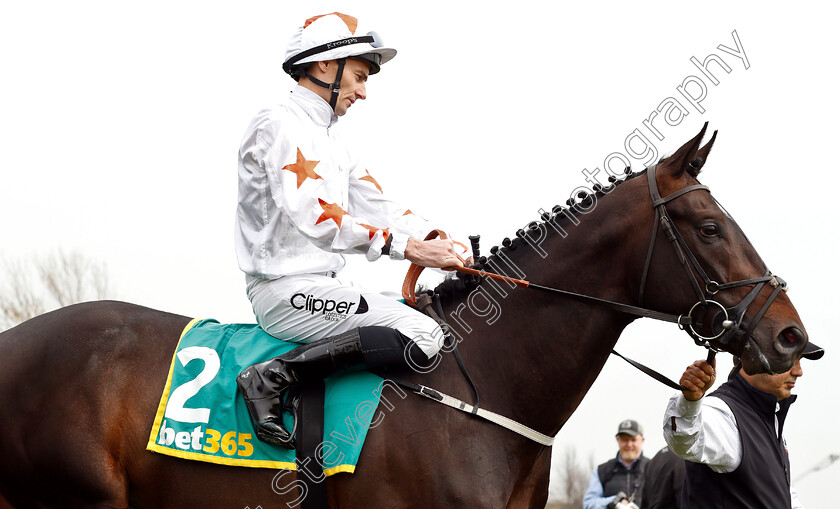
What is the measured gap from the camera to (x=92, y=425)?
402 cm

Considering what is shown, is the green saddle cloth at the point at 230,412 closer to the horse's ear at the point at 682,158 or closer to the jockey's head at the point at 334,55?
the jockey's head at the point at 334,55

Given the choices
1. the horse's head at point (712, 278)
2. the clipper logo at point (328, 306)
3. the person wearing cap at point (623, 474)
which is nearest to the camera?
the horse's head at point (712, 278)

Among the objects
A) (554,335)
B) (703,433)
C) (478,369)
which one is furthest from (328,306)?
(703,433)

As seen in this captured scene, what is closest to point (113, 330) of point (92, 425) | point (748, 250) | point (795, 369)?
point (92, 425)

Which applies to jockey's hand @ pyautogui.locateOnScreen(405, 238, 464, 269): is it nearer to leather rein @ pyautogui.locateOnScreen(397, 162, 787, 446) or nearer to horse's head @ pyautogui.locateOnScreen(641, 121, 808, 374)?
leather rein @ pyautogui.locateOnScreen(397, 162, 787, 446)

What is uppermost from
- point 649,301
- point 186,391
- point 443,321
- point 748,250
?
point 748,250

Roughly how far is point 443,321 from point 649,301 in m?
0.98

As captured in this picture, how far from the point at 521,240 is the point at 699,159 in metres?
0.94

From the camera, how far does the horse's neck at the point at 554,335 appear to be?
12.8 feet

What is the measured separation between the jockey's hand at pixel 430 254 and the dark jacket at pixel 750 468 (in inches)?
84.1

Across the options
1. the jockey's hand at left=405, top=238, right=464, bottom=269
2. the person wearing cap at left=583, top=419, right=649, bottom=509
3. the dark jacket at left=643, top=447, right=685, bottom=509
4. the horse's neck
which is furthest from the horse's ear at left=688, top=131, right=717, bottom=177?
the person wearing cap at left=583, top=419, right=649, bottom=509

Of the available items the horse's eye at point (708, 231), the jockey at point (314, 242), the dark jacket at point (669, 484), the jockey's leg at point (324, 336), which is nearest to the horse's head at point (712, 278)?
the horse's eye at point (708, 231)

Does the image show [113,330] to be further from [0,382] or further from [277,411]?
[277,411]

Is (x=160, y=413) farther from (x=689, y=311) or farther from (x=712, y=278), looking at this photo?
(x=712, y=278)
